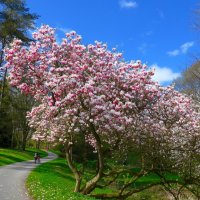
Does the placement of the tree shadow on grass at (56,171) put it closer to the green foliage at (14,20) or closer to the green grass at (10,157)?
the green grass at (10,157)

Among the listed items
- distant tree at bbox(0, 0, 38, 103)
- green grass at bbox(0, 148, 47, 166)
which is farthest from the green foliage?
green grass at bbox(0, 148, 47, 166)

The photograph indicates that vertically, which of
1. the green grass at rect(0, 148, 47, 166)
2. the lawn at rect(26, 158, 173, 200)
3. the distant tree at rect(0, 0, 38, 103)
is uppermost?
the distant tree at rect(0, 0, 38, 103)

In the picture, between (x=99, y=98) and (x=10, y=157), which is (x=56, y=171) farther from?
(x=99, y=98)

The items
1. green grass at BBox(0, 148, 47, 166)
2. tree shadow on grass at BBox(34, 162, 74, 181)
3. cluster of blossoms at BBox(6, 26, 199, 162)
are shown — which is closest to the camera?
cluster of blossoms at BBox(6, 26, 199, 162)

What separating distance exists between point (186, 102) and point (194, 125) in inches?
42.9

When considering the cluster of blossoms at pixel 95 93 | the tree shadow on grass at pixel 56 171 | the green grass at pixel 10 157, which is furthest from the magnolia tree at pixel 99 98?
the green grass at pixel 10 157

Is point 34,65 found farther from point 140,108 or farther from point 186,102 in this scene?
point 186,102

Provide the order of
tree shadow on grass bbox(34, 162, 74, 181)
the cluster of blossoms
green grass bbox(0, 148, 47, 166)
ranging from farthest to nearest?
green grass bbox(0, 148, 47, 166) → tree shadow on grass bbox(34, 162, 74, 181) → the cluster of blossoms

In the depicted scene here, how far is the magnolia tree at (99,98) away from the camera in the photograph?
13148 mm

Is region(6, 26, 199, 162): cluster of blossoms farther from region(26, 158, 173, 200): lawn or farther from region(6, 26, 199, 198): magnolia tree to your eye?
region(26, 158, 173, 200): lawn

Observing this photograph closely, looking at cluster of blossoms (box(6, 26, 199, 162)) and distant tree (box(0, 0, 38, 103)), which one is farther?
distant tree (box(0, 0, 38, 103))

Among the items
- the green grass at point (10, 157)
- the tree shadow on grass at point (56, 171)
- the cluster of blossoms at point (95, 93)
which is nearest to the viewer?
the cluster of blossoms at point (95, 93)

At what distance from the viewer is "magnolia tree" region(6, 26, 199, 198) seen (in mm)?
13148

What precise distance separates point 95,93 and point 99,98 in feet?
1.54
